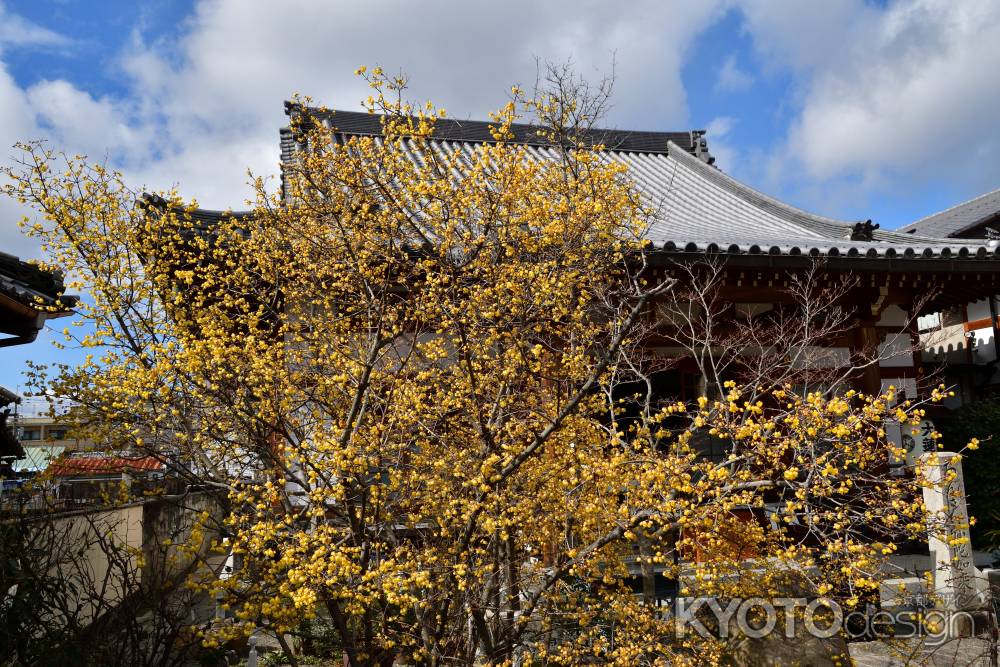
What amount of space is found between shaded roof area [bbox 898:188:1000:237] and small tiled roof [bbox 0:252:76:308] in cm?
1464

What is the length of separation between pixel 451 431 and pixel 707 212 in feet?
28.0

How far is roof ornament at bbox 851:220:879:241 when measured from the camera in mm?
9602

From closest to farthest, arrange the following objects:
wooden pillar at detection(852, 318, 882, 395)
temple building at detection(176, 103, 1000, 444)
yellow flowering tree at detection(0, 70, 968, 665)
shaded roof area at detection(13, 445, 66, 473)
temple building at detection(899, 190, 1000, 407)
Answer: yellow flowering tree at detection(0, 70, 968, 665) → shaded roof area at detection(13, 445, 66, 473) → temple building at detection(176, 103, 1000, 444) → wooden pillar at detection(852, 318, 882, 395) → temple building at detection(899, 190, 1000, 407)

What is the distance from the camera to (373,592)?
367cm

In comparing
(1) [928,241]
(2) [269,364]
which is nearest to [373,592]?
(2) [269,364]

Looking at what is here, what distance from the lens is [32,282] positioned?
18.3 ft

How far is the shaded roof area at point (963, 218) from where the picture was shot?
15.7 metres

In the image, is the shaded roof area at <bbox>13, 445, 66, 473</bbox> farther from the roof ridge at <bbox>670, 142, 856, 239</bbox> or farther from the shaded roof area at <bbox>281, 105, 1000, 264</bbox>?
the roof ridge at <bbox>670, 142, 856, 239</bbox>

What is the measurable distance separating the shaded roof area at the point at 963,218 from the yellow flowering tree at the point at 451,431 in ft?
39.3

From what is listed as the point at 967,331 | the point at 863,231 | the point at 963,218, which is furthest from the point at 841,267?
the point at 963,218

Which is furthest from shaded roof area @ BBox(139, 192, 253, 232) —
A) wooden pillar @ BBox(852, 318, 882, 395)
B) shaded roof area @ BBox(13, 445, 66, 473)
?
wooden pillar @ BBox(852, 318, 882, 395)

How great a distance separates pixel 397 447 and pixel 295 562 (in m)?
0.99

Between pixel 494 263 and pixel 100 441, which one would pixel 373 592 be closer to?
pixel 494 263

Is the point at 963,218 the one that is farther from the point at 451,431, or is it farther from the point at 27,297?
the point at 27,297
